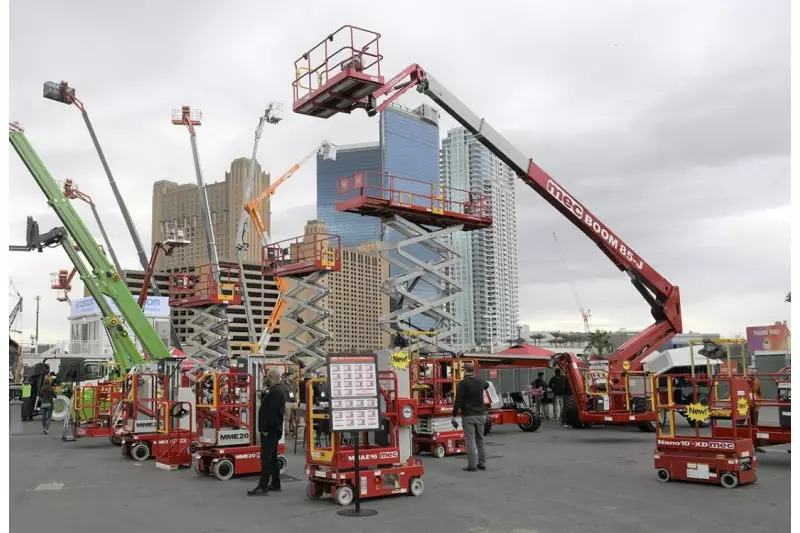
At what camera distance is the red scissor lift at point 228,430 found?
1262 cm

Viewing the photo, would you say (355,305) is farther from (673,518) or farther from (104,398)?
(673,518)

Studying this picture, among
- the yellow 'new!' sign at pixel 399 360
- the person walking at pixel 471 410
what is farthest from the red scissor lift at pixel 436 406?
the person walking at pixel 471 410

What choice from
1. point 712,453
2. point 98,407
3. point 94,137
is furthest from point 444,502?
point 94,137

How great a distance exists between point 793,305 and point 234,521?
6.73m

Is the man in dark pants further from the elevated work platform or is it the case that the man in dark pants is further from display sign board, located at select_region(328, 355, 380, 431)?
the elevated work platform

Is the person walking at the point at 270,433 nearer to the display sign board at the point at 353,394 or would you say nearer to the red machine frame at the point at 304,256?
the display sign board at the point at 353,394

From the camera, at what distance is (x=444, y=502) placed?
401 inches

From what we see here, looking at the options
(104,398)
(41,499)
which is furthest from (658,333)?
(41,499)

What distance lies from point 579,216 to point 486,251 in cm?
7563

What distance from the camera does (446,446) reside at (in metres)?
16.1

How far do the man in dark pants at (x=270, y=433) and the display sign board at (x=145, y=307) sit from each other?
5742 centimetres

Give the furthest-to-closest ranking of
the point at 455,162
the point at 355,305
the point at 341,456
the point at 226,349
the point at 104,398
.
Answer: the point at 355,305
the point at 455,162
the point at 226,349
the point at 104,398
the point at 341,456

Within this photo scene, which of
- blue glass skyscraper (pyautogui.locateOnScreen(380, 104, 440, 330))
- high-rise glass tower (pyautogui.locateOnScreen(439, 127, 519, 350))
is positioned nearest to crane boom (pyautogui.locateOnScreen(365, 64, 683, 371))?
high-rise glass tower (pyautogui.locateOnScreen(439, 127, 519, 350))

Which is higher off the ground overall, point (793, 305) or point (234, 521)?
point (793, 305)
